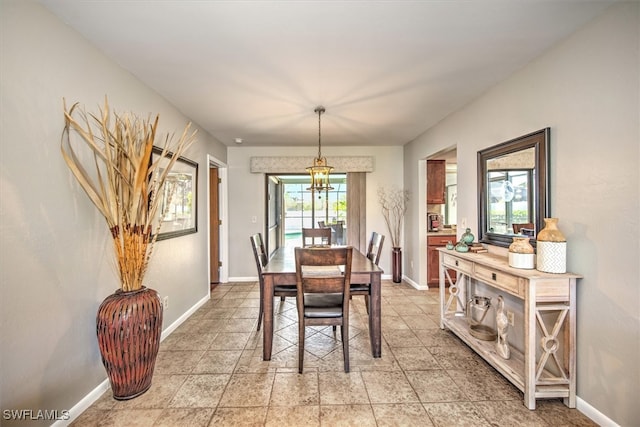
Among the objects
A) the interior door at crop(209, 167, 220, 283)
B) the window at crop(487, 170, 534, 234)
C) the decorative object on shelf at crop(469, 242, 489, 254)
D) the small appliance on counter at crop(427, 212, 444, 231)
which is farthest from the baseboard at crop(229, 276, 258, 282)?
the window at crop(487, 170, 534, 234)

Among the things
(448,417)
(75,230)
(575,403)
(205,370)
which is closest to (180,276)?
(205,370)

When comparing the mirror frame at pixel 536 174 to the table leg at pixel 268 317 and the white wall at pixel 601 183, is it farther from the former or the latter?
the table leg at pixel 268 317

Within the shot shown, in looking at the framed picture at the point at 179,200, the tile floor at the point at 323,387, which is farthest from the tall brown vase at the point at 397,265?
the framed picture at the point at 179,200

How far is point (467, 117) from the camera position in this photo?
301 centimetres

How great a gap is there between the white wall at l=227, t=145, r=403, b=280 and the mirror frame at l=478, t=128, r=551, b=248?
2.33 meters

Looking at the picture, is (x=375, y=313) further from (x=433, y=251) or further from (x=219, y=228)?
(x=219, y=228)

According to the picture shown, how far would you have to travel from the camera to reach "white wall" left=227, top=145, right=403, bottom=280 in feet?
16.3

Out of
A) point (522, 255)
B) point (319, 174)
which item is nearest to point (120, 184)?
point (319, 174)

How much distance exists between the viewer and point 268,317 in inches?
91.2

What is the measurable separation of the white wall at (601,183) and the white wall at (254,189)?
9.69 ft

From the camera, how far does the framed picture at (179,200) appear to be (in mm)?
2773

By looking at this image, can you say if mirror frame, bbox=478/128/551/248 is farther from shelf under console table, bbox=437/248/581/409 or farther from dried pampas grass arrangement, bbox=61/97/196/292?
dried pampas grass arrangement, bbox=61/97/196/292

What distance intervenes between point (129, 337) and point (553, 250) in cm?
269

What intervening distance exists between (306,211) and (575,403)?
24.8ft
